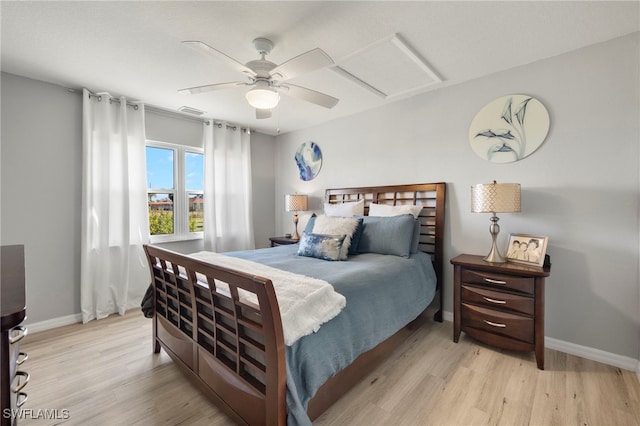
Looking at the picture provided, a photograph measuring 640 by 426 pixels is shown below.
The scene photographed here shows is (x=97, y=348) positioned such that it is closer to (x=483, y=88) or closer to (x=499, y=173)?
(x=499, y=173)

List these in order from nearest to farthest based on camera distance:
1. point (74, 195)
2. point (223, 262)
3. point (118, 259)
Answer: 1. point (223, 262)
2. point (74, 195)
3. point (118, 259)

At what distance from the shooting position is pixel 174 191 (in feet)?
12.7

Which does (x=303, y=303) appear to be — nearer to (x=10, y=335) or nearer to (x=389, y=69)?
(x=10, y=335)

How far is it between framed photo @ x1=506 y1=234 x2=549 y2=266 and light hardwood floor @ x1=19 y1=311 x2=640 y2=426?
77 centimetres

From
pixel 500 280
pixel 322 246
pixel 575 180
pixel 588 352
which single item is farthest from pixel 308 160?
pixel 588 352

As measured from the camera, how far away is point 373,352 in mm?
1963

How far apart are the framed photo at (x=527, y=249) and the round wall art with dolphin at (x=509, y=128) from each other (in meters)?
0.73

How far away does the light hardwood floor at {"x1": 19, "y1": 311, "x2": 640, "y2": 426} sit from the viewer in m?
1.62

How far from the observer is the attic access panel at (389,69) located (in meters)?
2.21

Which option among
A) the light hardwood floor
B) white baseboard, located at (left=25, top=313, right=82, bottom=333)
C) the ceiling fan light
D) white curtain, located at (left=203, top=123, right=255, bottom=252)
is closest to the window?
white curtain, located at (left=203, top=123, right=255, bottom=252)

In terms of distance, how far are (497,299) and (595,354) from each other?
A: 0.85 metres

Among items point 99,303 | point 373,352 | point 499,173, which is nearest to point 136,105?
point 99,303

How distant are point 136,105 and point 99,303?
2.30 metres

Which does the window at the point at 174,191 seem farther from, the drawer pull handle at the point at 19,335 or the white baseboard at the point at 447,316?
the white baseboard at the point at 447,316
